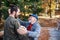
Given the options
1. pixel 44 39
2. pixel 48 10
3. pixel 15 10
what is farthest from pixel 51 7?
pixel 15 10

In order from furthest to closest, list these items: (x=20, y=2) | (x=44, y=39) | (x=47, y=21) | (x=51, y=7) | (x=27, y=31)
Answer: (x=51, y=7)
(x=47, y=21)
(x=44, y=39)
(x=20, y=2)
(x=27, y=31)

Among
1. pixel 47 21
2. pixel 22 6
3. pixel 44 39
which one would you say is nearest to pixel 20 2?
pixel 22 6

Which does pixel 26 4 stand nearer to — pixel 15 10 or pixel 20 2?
pixel 20 2

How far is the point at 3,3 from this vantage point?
8.83 m

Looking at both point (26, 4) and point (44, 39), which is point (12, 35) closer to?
point (26, 4)

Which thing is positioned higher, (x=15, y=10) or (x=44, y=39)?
(x=15, y=10)

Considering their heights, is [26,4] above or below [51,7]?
above

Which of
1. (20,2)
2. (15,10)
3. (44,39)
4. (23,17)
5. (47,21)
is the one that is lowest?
(47,21)

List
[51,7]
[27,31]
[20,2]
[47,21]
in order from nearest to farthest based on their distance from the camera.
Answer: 1. [27,31]
2. [20,2]
3. [47,21]
4. [51,7]

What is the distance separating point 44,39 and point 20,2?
11.2ft

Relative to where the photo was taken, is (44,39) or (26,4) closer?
(26,4)

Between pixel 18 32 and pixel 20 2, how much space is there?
12.5 ft

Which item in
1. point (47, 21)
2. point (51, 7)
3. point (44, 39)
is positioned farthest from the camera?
point (51, 7)

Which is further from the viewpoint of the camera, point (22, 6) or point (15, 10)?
point (22, 6)
